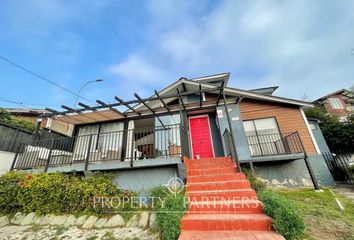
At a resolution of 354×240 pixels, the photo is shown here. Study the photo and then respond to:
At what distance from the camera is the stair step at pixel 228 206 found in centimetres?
343

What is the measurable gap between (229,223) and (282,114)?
747 cm

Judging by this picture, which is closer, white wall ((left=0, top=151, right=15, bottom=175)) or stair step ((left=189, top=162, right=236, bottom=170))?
stair step ((left=189, top=162, right=236, bottom=170))

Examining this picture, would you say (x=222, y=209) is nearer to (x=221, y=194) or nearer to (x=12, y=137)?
(x=221, y=194)

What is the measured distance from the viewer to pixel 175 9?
22.6ft

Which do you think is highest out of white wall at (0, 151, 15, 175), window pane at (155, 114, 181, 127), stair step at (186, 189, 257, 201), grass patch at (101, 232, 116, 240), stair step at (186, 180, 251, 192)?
window pane at (155, 114, 181, 127)

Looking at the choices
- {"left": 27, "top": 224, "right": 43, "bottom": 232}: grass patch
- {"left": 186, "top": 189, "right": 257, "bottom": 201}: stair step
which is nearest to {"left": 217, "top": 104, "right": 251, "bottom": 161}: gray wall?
{"left": 186, "top": 189, "right": 257, "bottom": 201}: stair step

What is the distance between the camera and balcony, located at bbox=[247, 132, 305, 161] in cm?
683

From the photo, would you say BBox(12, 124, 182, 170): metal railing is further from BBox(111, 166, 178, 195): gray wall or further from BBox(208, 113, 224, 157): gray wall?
BBox(208, 113, 224, 157): gray wall

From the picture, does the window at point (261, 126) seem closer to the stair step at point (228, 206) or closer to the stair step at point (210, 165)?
the stair step at point (210, 165)

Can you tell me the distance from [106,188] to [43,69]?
9026 millimetres

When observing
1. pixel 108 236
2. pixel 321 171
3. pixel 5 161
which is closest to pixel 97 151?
pixel 5 161

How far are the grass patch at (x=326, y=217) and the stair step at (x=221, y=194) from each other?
114cm

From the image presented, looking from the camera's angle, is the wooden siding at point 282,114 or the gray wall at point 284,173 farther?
the wooden siding at point 282,114

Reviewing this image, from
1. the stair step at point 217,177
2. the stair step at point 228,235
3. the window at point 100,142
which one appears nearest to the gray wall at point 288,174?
the stair step at point 217,177
